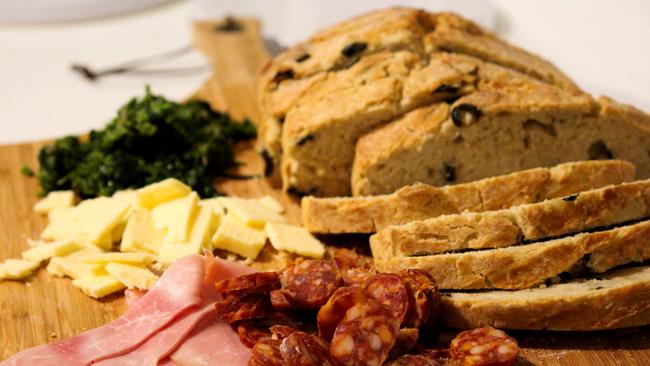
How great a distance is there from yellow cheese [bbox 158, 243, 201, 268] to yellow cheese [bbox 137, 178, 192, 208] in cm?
36

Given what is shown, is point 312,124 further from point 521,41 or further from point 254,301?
point 521,41

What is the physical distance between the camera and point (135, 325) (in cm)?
347

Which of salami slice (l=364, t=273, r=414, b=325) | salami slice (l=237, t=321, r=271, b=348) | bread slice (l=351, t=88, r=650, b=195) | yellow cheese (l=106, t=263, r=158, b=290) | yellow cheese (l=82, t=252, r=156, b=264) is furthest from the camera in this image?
bread slice (l=351, t=88, r=650, b=195)

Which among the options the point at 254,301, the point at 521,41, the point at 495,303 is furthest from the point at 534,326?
the point at 521,41

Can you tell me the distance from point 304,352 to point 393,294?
1.57 feet

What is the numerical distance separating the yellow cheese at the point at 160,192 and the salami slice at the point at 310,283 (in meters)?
1.09

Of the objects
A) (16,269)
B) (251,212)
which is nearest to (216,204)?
(251,212)

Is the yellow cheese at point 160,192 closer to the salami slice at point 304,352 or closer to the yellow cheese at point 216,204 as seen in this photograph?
the yellow cheese at point 216,204

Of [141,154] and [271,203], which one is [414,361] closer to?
[271,203]

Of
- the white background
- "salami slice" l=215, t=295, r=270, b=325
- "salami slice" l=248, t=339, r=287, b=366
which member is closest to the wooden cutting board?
"salami slice" l=215, t=295, r=270, b=325

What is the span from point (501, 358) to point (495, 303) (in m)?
0.32

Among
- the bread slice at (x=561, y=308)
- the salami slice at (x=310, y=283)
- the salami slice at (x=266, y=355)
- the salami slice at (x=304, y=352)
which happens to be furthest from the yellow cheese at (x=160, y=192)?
Answer: the bread slice at (x=561, y=308)

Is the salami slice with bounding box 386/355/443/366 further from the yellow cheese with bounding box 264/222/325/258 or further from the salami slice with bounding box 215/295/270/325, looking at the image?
the yellow cheese with bounding box 264/222/325/258

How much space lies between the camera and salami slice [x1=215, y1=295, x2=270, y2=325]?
3445 mm
